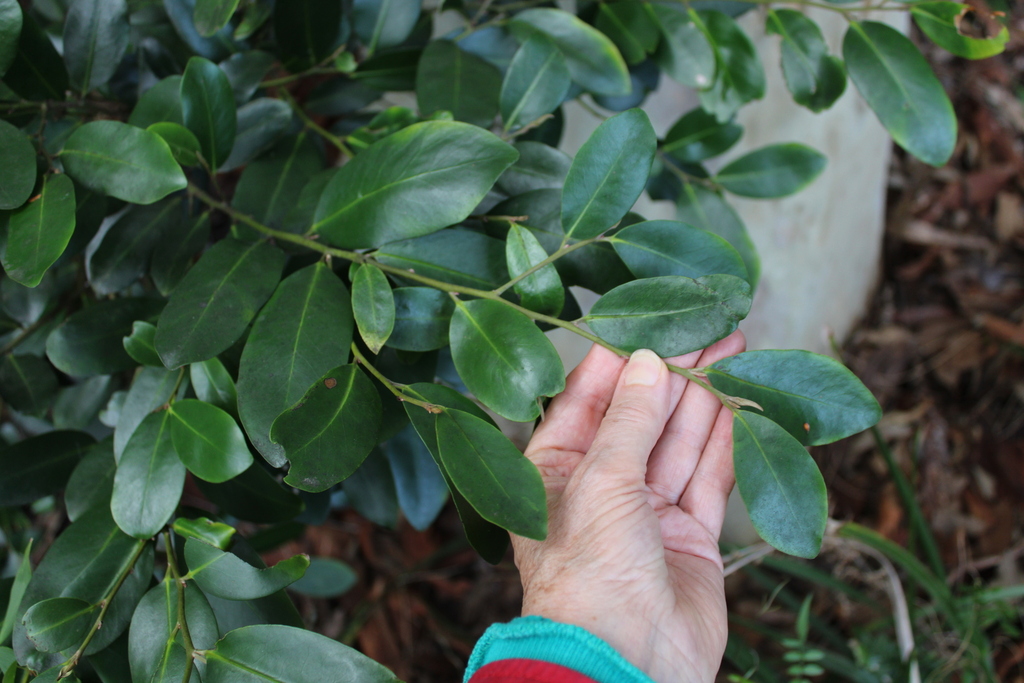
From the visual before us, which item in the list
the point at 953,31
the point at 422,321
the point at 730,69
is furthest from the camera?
the point at 730,69

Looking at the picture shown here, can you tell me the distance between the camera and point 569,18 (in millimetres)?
805

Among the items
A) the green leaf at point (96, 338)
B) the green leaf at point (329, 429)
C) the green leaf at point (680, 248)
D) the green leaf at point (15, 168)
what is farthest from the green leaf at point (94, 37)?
the green leaf at point (680, 248)

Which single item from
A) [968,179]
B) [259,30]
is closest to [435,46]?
[259,30]

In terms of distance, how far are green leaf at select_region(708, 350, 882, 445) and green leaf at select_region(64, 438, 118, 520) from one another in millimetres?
633

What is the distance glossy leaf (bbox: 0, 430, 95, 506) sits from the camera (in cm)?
71

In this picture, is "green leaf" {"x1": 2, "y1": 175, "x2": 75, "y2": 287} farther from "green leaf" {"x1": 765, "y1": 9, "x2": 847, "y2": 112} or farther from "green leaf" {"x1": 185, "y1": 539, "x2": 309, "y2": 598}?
"green leaf" {"x1": 765, "y1": 9, "x2": 847, "y2": 112}

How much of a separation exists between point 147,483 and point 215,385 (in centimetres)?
11

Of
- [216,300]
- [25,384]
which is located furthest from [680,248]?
[25,384]

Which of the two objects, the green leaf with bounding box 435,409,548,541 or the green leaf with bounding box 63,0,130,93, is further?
the green leaf with bounding box 63,0,130,93

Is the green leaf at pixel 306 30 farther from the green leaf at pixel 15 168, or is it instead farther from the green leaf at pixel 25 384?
the green leaf at pixel 25 384

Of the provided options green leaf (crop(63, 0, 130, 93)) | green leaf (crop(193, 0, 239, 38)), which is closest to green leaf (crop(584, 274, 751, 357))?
green leaf (crop(193, 0, 239, 38))

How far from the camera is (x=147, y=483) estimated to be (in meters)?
0.64

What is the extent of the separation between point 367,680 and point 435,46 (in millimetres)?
668

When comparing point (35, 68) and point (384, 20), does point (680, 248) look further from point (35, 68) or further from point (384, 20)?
point (35, 68)
